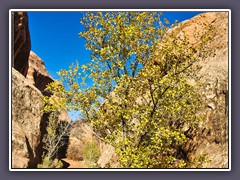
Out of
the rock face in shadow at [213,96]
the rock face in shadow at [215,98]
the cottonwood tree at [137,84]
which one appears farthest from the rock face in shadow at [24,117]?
the rock face in shadow at [215,98]

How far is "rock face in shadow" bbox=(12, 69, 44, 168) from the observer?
459 inches

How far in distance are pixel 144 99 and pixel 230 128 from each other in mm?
2309

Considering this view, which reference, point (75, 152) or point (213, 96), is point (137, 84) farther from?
point (75, 152)

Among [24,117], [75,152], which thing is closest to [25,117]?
[24,117]

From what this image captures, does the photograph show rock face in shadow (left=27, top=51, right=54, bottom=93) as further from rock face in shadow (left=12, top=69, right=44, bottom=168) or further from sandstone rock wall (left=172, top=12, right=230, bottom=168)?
sandstone rock wall (left=172, top=12, right=230, bottom=168)

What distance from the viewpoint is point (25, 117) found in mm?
14297

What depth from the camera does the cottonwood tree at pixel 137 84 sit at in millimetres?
8664

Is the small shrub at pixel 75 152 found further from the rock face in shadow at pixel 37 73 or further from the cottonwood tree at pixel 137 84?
the cottonwood tree at pixel 137 84

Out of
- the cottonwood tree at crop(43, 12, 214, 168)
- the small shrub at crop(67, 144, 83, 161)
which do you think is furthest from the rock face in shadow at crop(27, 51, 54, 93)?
the cottonwood tree at crop(43, 12, 214, 168)

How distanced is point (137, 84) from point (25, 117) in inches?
286

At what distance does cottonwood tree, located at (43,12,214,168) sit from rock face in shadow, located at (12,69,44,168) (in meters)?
3.32

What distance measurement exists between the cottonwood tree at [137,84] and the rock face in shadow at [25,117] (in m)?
3.32
